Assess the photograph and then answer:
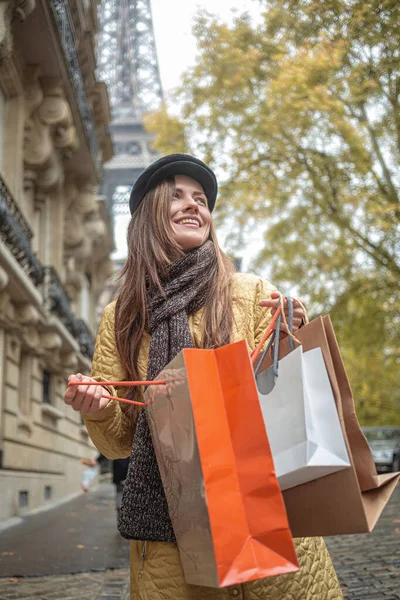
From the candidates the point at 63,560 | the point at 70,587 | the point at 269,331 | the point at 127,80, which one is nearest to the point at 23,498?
the point at 63,560

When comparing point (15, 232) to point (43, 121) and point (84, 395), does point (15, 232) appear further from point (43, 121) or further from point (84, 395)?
point (84, 395)

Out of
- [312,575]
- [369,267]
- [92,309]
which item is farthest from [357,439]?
[92,309]

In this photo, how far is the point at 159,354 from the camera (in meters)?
1.75

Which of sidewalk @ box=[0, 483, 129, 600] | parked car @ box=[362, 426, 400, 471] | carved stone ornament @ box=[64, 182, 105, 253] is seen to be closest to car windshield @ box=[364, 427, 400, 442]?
parked car @ box=[362, 426, 400, 471]

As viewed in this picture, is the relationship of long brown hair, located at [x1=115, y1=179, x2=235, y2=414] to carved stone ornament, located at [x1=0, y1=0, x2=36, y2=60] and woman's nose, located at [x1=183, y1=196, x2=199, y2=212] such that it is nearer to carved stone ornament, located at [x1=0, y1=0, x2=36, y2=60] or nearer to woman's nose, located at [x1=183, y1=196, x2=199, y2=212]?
woman's nose, located at [x1=183, y1=196, x2=199, y2=212]

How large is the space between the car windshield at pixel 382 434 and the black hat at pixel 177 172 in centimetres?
1883

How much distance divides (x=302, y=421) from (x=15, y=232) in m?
9.67

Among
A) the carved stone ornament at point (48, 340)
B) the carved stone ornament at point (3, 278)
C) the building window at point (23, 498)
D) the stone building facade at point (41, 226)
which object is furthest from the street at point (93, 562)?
the carved stone ornament at point (48, 340)

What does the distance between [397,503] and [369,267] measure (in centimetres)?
611

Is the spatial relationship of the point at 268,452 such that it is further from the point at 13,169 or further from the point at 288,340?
the point at 13,169

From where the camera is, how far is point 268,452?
1.29 meters

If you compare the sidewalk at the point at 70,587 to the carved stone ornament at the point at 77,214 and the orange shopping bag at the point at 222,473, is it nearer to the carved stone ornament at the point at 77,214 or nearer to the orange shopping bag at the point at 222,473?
the orange shopping bag at the point at 222,473

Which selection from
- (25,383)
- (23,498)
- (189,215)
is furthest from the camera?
(25,383)

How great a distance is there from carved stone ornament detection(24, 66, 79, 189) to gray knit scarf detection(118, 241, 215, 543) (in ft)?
35.7
